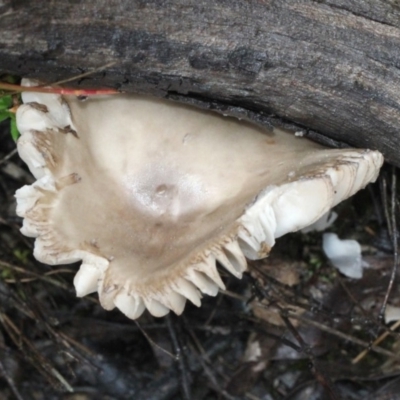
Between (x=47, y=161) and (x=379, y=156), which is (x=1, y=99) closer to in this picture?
(x=47, y=161)

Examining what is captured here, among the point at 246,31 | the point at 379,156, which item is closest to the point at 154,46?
the point at 246,31

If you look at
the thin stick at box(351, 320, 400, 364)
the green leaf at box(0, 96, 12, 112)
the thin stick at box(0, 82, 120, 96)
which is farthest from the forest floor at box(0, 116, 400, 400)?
the thin stick at box(0, 82, 120, 96)

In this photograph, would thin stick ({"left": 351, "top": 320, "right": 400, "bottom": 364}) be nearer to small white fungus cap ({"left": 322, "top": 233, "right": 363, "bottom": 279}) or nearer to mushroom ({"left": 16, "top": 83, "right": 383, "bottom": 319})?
small white fungus cap ({"left": 322, "top": 233, "right": 363, "bottom": 279})

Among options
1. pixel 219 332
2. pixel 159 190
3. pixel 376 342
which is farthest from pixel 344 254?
pixel 159 190

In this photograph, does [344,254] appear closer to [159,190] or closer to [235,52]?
[159,190]

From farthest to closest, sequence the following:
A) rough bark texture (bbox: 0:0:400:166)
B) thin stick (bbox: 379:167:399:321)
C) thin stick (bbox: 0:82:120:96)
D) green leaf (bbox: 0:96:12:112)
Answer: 1. thin stick (bbox: 379:167:399:321)
2. green leaf (bbox: 0:96:12:112)
3. thin stick (bbox: 0:82:120:96)
4. rough bark texture (bbox: 0:0:400:166)

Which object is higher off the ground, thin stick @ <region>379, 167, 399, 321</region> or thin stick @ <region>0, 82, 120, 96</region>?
thin stick @ <region>0, 82, 120, 96</region>
